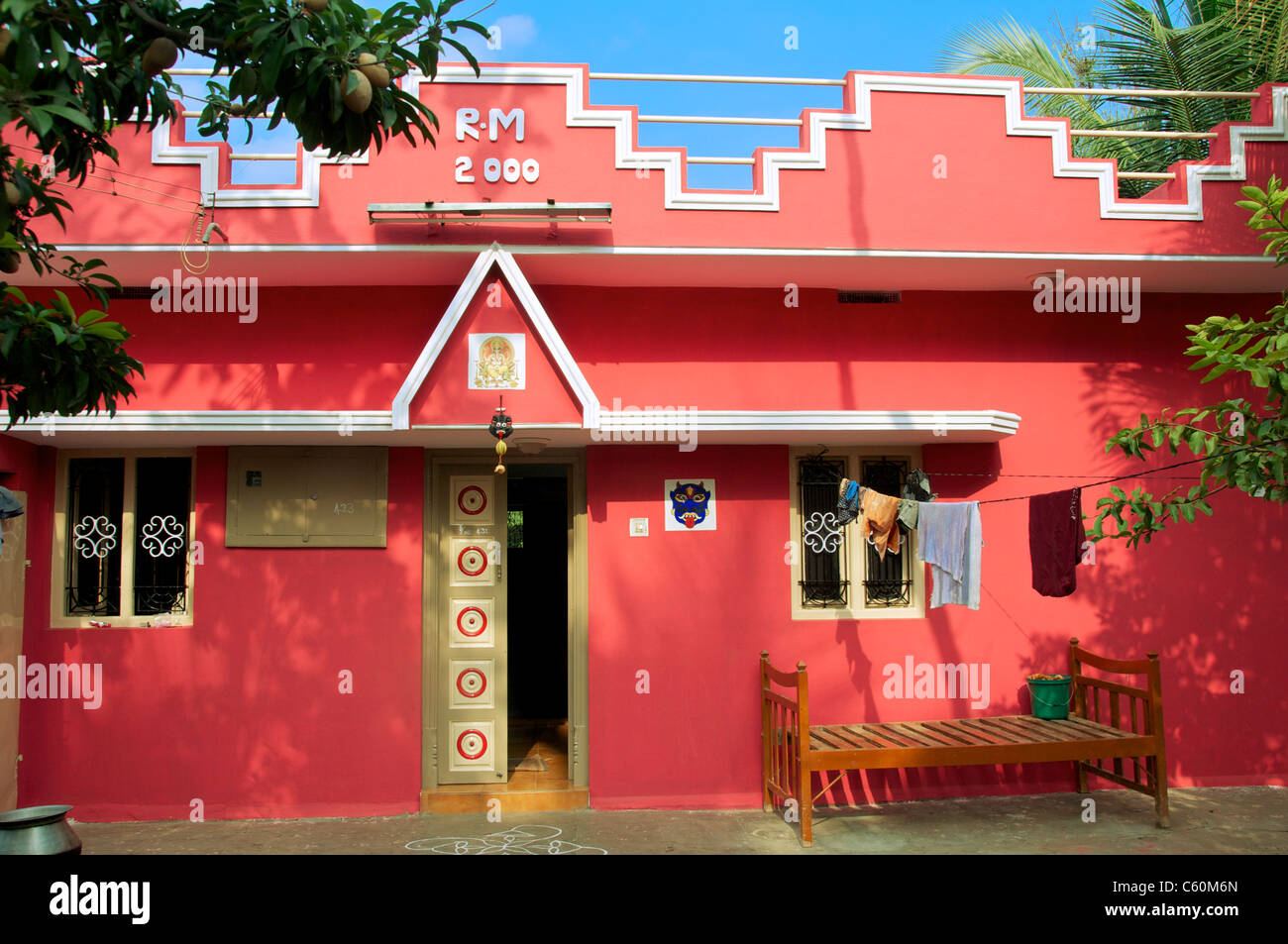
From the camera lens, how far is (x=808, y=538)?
8602 millimetres

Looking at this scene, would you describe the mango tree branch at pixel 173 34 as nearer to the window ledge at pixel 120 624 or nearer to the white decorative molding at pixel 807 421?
the white decorative molding at pixel 807 421

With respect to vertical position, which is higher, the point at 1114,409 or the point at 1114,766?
the point at 1114,409

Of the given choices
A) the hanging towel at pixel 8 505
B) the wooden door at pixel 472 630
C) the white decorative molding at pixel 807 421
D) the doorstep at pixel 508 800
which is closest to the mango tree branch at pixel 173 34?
the hanging towel at pixel 8 505

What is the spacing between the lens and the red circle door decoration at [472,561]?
28.1 ft

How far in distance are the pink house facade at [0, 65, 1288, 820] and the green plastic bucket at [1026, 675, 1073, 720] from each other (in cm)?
32

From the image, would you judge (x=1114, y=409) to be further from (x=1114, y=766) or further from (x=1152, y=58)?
(x=1152, y=58)

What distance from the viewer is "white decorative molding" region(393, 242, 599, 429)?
24.5ft

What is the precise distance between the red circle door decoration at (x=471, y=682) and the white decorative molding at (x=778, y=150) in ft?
13.8

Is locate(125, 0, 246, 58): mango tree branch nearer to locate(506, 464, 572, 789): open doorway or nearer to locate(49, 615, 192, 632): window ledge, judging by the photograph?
locate(49, 615, 192, 632): window ledge

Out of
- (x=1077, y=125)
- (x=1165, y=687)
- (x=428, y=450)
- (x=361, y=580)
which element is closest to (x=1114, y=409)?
(x=1165, y=687)

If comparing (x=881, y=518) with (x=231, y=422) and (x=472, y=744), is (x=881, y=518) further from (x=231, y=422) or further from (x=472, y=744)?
(x=231, y=422)

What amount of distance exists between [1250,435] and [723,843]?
4555mm

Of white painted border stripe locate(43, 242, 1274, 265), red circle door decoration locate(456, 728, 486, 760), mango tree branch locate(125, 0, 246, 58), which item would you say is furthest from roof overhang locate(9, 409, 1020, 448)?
mango tree branch locate(125, 0, 246, 58)

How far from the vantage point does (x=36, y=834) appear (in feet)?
16.3
